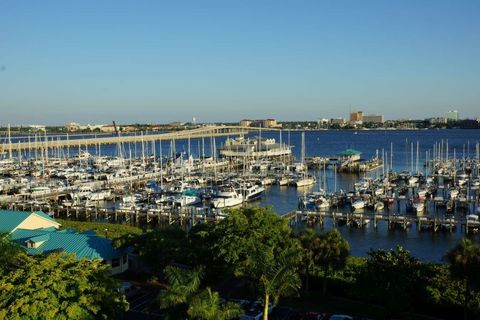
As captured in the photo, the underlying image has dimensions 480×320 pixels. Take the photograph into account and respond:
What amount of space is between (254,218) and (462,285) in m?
9.36

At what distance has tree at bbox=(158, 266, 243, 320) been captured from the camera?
13.9 metres

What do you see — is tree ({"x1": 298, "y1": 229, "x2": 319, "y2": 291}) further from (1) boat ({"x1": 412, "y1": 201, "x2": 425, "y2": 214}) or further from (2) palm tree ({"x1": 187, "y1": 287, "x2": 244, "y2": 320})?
(1) boat ({"x1": 412, "y1": 201, "x2": 425, "y2": 214})

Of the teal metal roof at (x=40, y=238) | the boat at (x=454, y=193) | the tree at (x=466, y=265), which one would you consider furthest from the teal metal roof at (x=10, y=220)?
the boat at (x=454, y=193)

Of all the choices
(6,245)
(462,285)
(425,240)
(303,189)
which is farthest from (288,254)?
(303,189)

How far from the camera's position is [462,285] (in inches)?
837

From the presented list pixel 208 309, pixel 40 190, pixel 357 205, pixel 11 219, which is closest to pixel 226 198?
pixel 357 205

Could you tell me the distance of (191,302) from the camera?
1408 cm

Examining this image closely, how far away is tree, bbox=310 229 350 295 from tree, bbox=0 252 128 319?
9854 millimetres

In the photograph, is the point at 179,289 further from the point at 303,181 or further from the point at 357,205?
the point at 303,181

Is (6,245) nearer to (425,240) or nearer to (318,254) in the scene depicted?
(318,254)

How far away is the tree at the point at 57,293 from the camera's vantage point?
Answer: 546 inches

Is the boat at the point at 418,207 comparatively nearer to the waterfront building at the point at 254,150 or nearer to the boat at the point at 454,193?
the boat at the point at 454,193

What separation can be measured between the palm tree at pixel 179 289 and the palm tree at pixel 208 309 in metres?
0.42

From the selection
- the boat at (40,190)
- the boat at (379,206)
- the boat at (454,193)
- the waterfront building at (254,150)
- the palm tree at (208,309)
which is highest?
the palm tree at (208,309)
